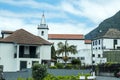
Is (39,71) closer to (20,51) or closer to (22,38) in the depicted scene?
(20,51)

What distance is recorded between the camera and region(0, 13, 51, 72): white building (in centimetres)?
6562

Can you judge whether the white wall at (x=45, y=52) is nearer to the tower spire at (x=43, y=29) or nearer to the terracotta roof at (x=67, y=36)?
the tower spire at (x=43, y=29)

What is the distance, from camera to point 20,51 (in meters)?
67.1

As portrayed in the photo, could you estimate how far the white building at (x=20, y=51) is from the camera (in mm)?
65625

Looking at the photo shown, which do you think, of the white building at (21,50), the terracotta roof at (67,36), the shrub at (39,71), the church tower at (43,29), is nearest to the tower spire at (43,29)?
the church tower at (43,29)

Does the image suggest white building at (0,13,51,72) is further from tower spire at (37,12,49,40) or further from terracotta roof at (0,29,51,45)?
tower spire at (37,12,49,40)

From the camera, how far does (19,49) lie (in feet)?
219

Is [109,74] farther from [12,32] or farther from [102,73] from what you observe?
[12,32]

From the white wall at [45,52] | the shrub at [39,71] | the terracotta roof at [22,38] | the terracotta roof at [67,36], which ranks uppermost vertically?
the terracotta roof at [67,36]

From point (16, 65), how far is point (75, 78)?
1305 inches

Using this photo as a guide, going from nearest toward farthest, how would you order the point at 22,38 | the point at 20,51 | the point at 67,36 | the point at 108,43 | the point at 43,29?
the point at 20,51
the point at 22,38
the point at 108,43
the point at 43,29
the point at 67,36

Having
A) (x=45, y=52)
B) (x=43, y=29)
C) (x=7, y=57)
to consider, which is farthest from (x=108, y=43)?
(x=7, y=57)

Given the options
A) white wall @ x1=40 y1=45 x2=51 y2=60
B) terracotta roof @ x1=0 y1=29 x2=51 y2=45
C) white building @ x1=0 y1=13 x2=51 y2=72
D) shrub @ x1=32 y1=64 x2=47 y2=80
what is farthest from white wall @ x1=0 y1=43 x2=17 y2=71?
shrub @ x1=32 y1=64 x2=47 y2=80

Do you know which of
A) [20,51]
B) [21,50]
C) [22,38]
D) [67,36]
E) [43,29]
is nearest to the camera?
[20,51]
